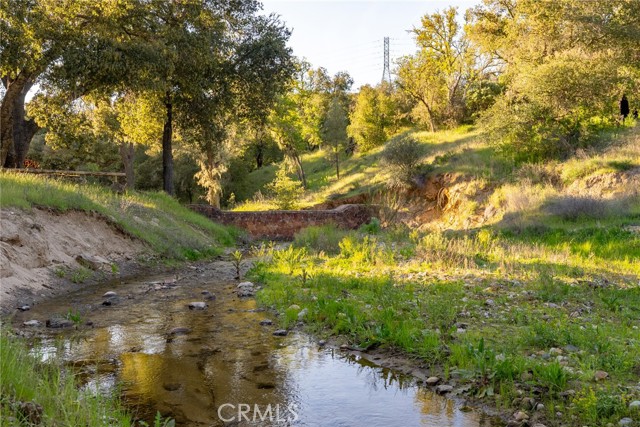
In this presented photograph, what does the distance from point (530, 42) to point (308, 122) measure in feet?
94.0

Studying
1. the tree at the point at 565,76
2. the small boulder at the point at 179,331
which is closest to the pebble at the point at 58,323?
the small boulder at the point at 179,331

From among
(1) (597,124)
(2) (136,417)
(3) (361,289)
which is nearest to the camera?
(2) (136,417)

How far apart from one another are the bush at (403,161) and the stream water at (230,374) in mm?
→ 27339

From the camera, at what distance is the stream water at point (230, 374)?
5.46m

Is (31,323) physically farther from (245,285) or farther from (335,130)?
(335,130)

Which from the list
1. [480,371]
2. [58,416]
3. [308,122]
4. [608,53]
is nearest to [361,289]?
[480,371]

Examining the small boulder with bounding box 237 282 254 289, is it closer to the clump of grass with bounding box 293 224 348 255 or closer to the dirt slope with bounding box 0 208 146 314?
the dirt slope with bounding box 0 208 146 314

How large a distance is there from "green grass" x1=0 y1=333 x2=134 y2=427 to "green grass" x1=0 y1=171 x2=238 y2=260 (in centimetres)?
1054

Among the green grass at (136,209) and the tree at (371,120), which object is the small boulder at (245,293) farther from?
the tree at (371,120)

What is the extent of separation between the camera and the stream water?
5461mm

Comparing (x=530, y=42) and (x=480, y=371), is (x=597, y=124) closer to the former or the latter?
(x=530, y=42)

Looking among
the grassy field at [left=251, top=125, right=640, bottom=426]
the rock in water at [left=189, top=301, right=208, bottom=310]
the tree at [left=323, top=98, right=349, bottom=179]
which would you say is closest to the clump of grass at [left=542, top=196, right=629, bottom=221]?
the grassy field at [left=251, top=125, right=640, bottom=426]

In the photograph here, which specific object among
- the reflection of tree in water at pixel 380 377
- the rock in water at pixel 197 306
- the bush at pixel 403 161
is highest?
the bush at pixel 403 161

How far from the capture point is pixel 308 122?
5772cm
